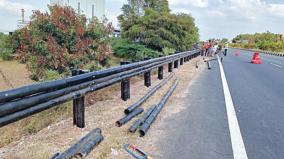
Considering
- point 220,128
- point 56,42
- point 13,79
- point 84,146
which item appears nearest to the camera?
point 84,146

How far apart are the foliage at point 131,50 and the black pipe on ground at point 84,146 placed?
20098 millimetres

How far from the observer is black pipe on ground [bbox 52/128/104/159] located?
3.67m

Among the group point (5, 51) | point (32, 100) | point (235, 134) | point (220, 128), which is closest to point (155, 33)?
point (5, 51)

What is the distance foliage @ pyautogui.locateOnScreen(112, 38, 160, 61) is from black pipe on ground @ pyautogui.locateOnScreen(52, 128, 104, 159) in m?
20.1

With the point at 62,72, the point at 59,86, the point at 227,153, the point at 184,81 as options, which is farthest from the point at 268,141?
the point at 62,72

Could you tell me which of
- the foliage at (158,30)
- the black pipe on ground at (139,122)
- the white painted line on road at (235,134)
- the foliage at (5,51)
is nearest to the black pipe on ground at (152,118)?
the black pipe on ground at (139,122)

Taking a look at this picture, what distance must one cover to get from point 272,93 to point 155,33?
17928 millimetres

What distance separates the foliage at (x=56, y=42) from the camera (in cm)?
1249

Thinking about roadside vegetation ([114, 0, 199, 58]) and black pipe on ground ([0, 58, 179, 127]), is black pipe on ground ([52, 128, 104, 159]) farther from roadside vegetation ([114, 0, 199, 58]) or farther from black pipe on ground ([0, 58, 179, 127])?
roadside vegetation ([114, 0, 199, 58])

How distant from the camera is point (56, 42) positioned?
1274 cm

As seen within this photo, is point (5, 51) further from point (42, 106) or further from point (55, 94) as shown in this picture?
point (42, 106)

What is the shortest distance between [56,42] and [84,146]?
375 inches

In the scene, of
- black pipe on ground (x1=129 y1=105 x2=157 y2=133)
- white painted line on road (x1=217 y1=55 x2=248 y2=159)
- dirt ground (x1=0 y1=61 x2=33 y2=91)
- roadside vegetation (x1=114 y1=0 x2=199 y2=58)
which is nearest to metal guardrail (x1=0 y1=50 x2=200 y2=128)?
black pipe on ground (x1=129 y1=105 x2=157 y2=133)

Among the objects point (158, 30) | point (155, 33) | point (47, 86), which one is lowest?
point (47, 86)
